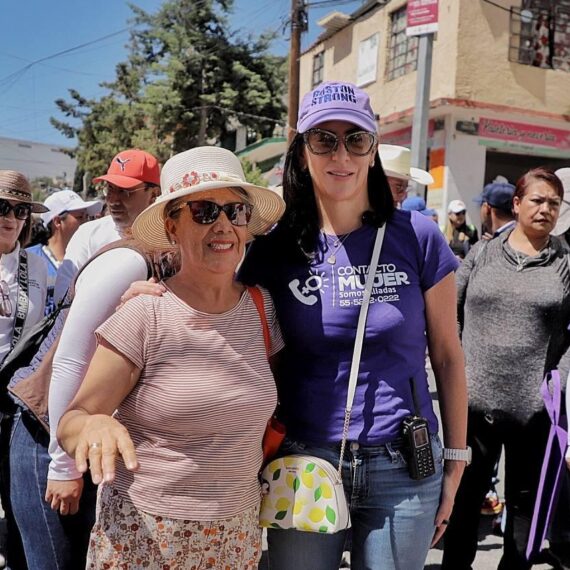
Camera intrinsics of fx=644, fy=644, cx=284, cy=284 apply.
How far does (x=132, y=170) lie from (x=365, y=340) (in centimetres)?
176

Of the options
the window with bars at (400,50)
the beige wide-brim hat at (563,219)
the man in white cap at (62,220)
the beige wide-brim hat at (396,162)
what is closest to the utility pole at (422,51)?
the window with bars at (400,50)

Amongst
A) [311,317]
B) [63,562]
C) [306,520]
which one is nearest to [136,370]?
[311,317]

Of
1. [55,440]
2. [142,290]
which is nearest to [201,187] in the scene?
[142,290]

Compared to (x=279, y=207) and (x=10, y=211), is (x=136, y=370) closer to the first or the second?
(x=279, y=207)

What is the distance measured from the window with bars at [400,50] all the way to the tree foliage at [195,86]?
32.6 ft

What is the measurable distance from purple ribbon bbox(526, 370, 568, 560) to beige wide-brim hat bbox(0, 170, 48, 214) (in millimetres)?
2659

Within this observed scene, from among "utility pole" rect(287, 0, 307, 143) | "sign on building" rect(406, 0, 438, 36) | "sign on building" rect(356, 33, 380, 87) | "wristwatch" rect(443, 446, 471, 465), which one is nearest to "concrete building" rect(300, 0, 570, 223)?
"sign on building" rect(356, 33, 380, 87)

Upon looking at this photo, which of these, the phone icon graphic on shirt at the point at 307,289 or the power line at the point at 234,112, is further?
the power line at the point at 234,112

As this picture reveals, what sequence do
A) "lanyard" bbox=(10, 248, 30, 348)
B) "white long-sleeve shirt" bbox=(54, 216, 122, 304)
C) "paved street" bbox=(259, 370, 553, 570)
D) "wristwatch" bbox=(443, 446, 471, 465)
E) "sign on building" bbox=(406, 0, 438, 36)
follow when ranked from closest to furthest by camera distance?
"wristwatch" bbox=(443, 446, 471, 465)
"white long-sleeve shirt" bbox=(54, 216, 122, 304)
"lanyard" bbox=(10, 248, 30, 348)
"paved street" bbox=(259, 370, 553, 570)
"sign on building" bbox=(406, 0, 438, 36)

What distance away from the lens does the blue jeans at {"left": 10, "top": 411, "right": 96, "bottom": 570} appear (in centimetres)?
206

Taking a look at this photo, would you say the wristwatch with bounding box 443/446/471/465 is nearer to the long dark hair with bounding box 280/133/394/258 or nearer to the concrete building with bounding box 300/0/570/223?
the long dark hair with bounding box 280/133/394/258

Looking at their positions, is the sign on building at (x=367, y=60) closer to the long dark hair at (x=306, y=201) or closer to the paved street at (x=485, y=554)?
the paved street at (x=485, y=554)

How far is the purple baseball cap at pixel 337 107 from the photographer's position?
1.85m

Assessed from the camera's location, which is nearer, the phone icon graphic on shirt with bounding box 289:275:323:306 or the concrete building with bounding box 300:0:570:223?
the phone icon graphic on shirt with bounding box 289:275:323:306
